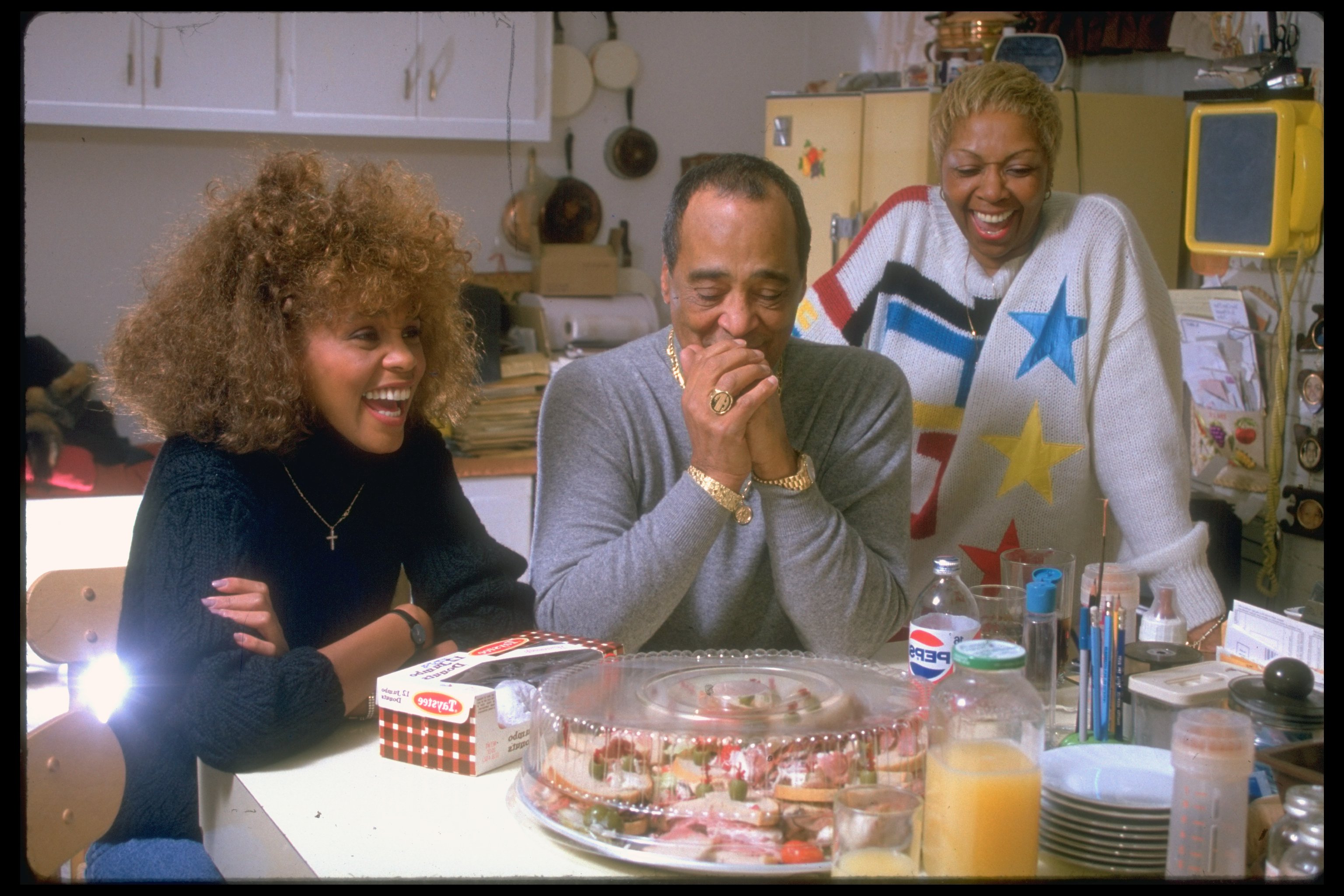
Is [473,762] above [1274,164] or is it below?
below

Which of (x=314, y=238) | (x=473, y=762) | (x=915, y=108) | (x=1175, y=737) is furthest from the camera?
(x=915, y=108)

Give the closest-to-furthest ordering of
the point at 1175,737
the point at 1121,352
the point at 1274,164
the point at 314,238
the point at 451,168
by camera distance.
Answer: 1. the point at 1175,737
2. the point at 314,238
3. the point at 1121,352
4. the point at 1274,164
5. the point at 451,168

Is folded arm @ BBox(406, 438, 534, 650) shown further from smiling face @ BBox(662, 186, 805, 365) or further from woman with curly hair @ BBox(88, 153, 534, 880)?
smiling face @ BBox(662, 186, 805, 365)

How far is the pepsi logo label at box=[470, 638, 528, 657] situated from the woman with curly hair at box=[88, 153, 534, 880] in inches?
4.8

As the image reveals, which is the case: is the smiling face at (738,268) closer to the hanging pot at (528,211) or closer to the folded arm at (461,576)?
the folded arm at (461,576)

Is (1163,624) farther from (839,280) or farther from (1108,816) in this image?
(839,280)

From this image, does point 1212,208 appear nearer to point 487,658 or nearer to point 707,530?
point 707,530

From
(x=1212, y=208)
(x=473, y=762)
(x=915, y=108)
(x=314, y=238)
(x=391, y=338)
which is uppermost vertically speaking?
(x=915, y=108)

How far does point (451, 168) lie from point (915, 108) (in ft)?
5.45

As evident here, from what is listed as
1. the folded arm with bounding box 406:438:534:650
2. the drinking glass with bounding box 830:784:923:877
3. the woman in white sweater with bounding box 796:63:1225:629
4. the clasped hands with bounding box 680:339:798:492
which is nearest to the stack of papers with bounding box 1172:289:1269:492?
the woman in white sweater with bounding box 796:63:1225:629

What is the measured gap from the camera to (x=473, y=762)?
46.2 inches

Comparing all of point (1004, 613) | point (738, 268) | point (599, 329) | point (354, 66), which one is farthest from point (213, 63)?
point (1004, 613)

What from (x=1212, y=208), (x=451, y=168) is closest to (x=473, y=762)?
(x=1212, y=208)

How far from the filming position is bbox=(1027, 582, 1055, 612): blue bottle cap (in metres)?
1.23
